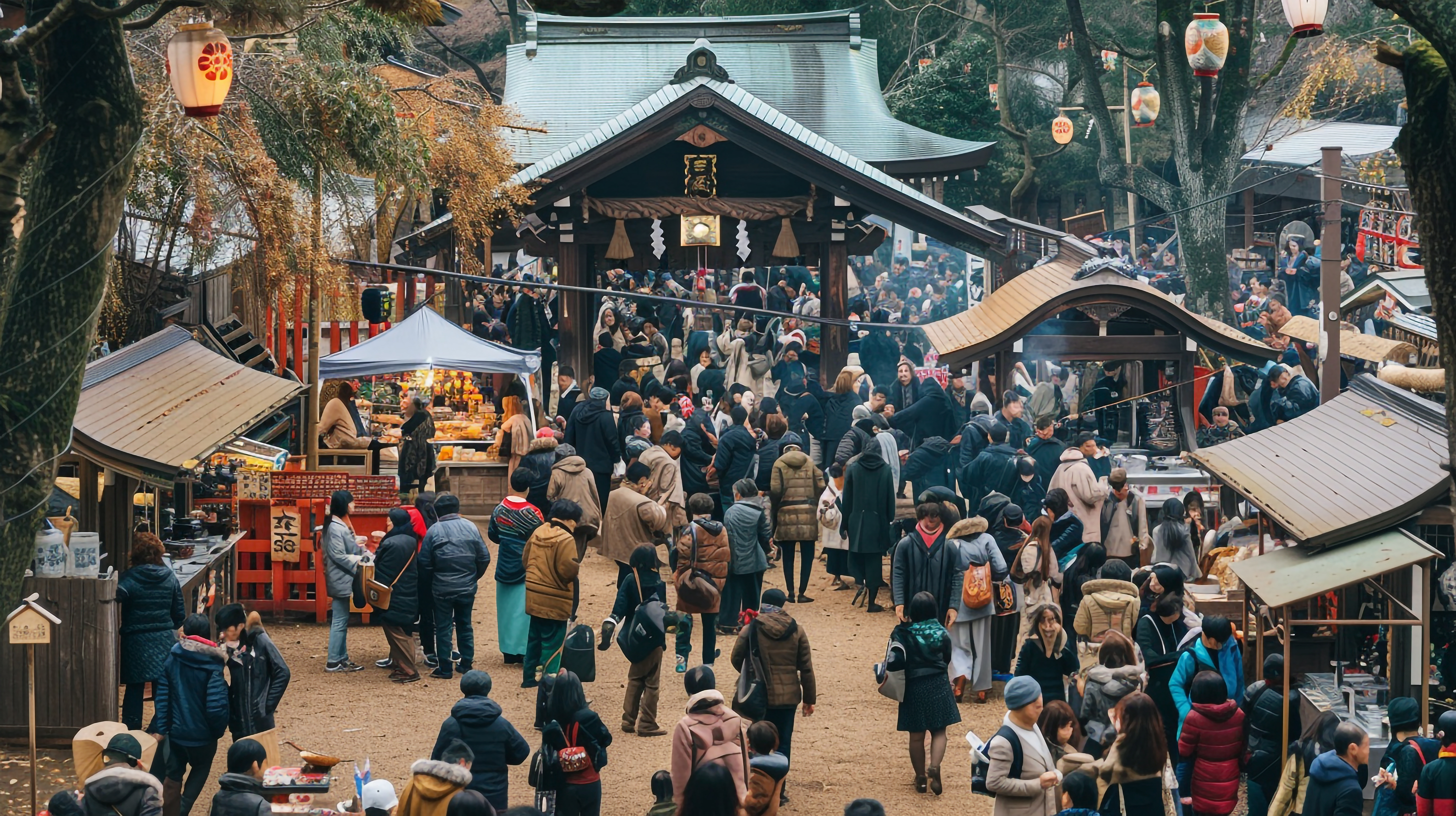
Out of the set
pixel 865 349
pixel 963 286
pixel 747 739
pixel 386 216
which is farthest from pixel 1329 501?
pixel 963 286

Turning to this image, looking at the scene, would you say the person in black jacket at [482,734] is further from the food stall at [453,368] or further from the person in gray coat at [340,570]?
the food stall at [453,368]

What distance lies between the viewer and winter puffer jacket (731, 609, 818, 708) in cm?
986

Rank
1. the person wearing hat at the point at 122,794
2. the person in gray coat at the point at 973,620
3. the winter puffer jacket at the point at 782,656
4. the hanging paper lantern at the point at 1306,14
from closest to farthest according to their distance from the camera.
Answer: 1. the person wearing hat at the point at 122,794
2. the winter puffer jacket at the point at 782,656
3. the person in gray coat at the point at 973,620
4. the hanging paper lantern at the point at 1306,14

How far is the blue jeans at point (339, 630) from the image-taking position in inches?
503

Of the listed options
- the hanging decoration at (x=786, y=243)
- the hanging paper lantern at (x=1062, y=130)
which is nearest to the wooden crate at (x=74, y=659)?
the hanging decoration at (x=786, y=243)

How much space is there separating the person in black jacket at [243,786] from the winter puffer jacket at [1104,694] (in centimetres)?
471

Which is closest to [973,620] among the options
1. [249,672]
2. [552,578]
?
[552,578]

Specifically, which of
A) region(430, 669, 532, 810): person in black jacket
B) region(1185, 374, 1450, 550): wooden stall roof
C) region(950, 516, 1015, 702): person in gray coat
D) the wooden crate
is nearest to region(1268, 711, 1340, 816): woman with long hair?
region(1185, 374, 1450, 550): wooden stall roof

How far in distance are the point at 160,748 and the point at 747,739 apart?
3.51m

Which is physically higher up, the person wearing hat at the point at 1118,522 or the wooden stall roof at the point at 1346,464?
the wooden stall roof at the point at 1346,464

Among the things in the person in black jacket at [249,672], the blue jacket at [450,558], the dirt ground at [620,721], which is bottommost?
the dirt ground at [620,721]

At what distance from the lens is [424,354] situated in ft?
59.8

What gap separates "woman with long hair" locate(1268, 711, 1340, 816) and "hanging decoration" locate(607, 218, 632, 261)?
48.5 feet

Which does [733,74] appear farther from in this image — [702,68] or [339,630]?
[339,630]
